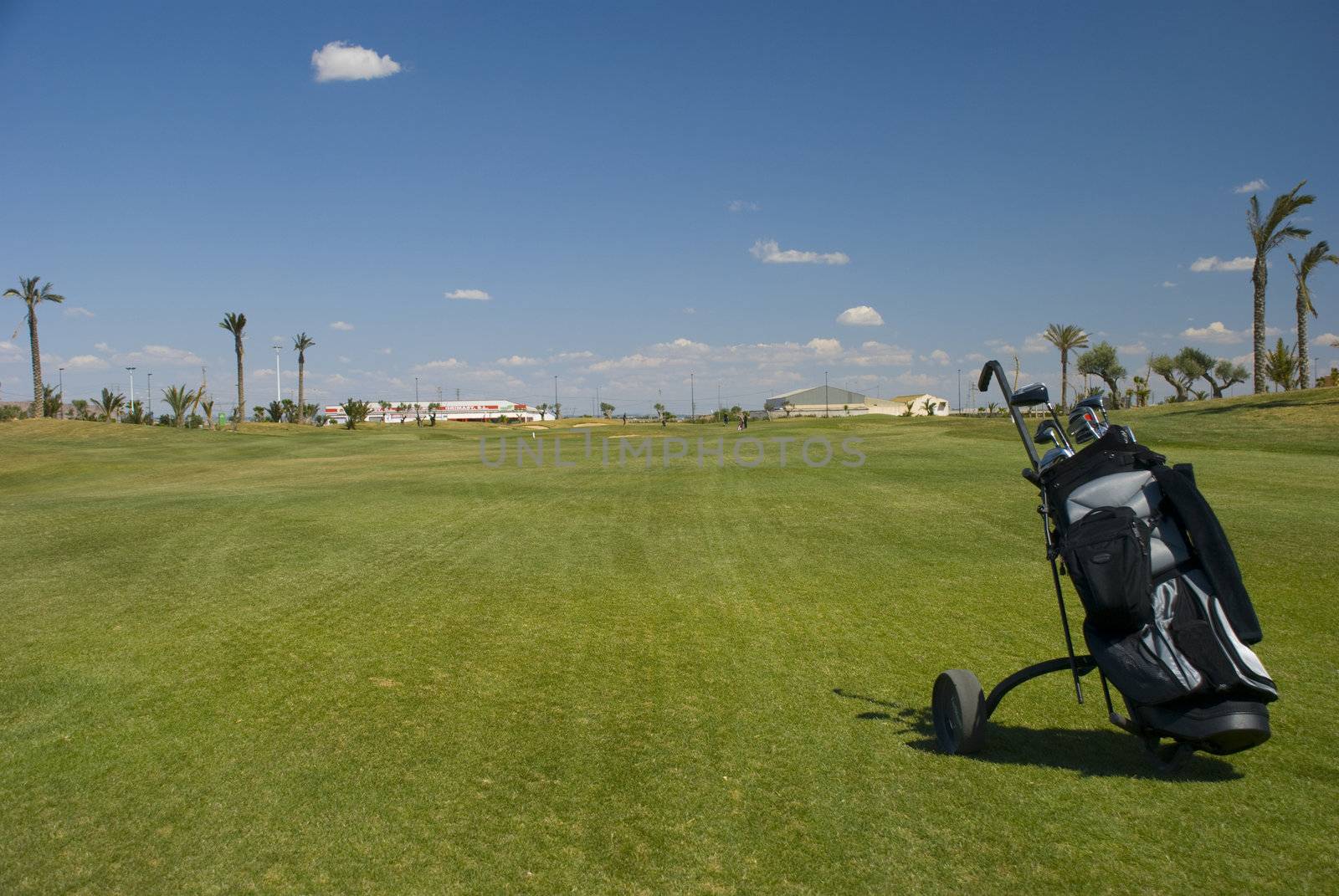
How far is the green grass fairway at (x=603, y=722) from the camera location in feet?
13.5

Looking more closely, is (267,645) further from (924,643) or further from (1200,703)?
(1200,703)

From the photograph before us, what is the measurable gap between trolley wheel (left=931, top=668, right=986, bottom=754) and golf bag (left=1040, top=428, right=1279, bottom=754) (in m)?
0.81

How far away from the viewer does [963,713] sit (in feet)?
17.0

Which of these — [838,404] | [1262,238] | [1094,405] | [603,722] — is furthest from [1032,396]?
[838,404]

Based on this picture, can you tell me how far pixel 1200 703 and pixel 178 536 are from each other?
566 inches

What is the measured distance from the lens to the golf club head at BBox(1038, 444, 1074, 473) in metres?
5.00

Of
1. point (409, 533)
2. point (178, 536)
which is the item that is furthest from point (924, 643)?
point (178, 536)

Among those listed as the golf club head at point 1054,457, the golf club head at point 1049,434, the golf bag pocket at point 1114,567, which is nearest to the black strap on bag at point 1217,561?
the golf bag pocket at point 1114,567

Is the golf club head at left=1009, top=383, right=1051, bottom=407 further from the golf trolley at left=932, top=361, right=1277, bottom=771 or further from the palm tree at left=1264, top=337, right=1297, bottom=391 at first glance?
the palm tree at left=1264, top=337, right=1297, bottom=391

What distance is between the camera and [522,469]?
92.2 ft

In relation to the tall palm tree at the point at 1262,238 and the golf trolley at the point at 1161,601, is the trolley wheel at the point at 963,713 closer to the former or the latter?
the golf trolley at the point at 1161,601

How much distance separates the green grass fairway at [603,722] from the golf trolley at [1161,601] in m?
0.54

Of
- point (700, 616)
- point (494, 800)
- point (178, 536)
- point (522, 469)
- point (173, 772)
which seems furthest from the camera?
point (522, 469)

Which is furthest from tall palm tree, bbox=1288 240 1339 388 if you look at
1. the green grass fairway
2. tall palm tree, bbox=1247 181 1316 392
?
the green grass fairway
